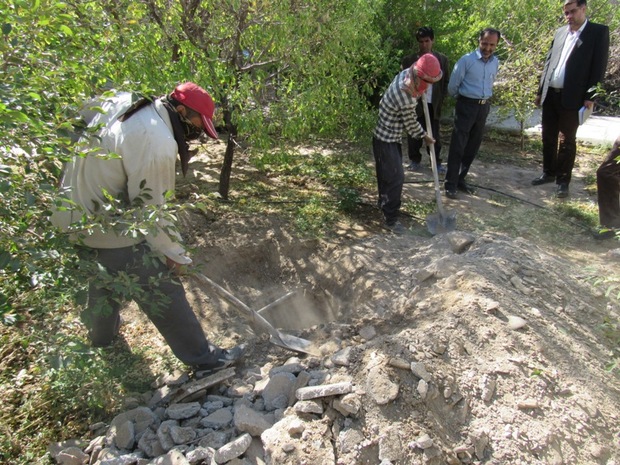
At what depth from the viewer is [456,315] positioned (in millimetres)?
3188

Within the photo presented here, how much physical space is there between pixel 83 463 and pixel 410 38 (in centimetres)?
684

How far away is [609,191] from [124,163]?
460 centimetres

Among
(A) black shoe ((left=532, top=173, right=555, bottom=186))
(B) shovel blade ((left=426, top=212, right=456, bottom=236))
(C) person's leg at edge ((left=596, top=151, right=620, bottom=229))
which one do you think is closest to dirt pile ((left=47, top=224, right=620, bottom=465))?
(B) shovel blade ((left=426, top=212, right=456, bottom=236))

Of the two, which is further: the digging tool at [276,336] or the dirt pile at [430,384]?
the digging tool at [276,336]

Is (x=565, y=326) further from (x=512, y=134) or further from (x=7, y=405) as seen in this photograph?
(x=512, y=134)

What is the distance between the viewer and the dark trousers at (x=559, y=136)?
559 centimetres

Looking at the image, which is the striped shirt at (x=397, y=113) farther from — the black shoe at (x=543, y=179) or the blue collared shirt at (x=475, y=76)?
the black shoe at (x=543, y=179)

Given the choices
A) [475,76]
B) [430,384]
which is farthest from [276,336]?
[475,76]

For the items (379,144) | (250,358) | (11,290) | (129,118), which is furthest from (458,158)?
(11,290)

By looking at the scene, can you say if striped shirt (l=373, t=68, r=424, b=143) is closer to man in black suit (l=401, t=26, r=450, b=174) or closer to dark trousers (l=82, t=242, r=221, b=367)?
man in black suit (l=401, t=26, r=450, b=174)

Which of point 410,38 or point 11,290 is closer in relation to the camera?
point 11,290

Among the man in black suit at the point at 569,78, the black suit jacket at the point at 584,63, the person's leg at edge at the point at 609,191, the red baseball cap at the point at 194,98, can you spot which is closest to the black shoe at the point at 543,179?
the man in black suit at the point at 569,78

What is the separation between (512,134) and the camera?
8.27 m

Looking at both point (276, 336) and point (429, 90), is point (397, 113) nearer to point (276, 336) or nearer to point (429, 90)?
point (429, 90)
